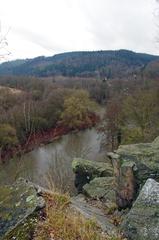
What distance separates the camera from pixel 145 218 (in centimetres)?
462

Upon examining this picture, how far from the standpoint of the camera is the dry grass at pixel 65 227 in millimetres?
4406

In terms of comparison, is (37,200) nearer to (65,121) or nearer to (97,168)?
(97,168)

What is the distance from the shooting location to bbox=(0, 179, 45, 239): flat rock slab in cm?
475

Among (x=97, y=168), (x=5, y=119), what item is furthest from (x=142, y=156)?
(x=5, y=119)

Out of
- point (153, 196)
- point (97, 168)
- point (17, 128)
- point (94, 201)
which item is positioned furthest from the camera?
point (17, 128)

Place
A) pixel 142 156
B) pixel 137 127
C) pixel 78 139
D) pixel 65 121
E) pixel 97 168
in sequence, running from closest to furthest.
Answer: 1. pixel 142 156
2. pixel 97 168
3. pixel 137 127
4. pixel 78 139
5. pixel 65 121

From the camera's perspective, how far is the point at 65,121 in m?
54.9

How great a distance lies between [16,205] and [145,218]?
1.77 meters

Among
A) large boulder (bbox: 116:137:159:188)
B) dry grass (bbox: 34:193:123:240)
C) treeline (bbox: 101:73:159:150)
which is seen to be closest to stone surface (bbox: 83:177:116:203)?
large boulder (bbox: 116:137:159:188)

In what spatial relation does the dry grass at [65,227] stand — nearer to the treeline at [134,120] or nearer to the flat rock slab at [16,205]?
the flat rock slab at [16,205]

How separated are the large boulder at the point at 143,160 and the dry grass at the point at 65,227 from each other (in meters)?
1.99

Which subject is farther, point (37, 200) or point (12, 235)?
point (37, 200)

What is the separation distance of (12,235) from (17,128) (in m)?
32.0

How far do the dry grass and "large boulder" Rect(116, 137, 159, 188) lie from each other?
199 centimetres
